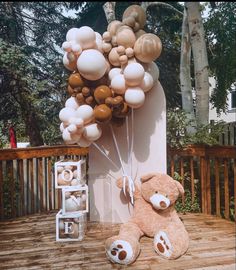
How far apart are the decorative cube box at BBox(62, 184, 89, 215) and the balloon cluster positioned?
1.20 feet

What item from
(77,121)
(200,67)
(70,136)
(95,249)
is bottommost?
(95,249)

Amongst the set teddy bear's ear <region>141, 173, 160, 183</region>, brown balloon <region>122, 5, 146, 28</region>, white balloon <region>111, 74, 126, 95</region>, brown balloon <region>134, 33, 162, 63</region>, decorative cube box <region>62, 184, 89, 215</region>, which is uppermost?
brown balloon <region>122, 5, 146, 28</region>

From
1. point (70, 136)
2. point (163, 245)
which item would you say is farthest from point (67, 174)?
point (163, 245)

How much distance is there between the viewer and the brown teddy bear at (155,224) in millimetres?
1860

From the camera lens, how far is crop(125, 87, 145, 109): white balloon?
7.01 feet

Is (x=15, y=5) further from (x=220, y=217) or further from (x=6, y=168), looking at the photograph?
(x=220, y=217)

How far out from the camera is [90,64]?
200 centimetres

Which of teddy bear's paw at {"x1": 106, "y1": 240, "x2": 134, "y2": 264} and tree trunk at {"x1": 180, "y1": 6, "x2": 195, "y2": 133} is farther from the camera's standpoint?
tree trunk at {"x1": 180, "y1": 6, "x2": 195, "y2": 133}

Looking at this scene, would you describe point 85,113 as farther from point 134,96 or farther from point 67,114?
point 134,96

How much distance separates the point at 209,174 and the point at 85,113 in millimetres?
1430

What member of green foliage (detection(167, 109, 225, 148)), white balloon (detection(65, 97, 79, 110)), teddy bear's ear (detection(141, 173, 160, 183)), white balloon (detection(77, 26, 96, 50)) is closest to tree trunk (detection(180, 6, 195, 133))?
green foliage (detection(167, 109, 225, 148))

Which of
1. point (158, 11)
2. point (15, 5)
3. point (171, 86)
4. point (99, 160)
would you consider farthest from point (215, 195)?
point (15, 5)

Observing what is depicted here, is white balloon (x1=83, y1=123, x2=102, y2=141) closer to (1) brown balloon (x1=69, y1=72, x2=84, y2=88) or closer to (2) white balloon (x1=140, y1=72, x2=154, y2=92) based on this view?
(1) brown balloon (x1=69, y1=72, x2=84, y2=88)

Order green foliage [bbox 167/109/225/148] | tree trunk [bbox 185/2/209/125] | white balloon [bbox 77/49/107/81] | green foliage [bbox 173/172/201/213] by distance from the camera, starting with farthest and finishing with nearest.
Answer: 1. tree trunk [bbox 185/2/209/125]
2. green foliage [bbox 173/172/201/213]
3. green foliage [bbox 167/109/225/148]
4. white balloon [bbox 77/49/107/81]
